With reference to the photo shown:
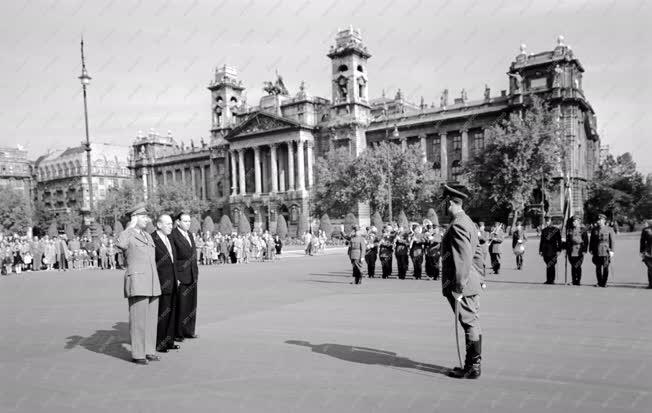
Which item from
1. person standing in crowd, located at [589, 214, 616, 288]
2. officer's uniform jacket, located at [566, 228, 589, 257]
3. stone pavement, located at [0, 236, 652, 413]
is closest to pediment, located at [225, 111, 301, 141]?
officer's uniform jacket, located at [566, 228, 589, 257]

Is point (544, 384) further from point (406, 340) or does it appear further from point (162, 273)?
point (162, 273)

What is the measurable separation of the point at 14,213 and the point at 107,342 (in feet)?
295

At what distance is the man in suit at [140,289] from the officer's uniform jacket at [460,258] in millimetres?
3910

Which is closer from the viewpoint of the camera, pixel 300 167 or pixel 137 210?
pixel 137 210

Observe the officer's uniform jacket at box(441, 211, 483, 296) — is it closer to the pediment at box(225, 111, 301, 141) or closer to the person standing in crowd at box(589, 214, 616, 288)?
the person standing in crowd at box(589, 214, 616, 288)

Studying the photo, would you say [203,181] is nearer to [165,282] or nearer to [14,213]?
[14,213]

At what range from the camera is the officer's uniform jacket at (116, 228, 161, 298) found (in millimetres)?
7047

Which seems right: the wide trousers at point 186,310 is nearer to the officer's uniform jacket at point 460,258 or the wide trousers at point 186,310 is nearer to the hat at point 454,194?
the officer's uniform jacket at point 460,258

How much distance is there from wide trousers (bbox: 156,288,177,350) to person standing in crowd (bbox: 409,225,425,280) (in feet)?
35.8

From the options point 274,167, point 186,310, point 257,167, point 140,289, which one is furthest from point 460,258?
point 257,167

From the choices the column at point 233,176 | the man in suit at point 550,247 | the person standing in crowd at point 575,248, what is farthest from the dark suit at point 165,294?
the column at point 233,176

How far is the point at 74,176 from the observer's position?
399 feet

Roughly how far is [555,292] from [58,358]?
36.0 feet

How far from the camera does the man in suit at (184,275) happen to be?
324 inches
